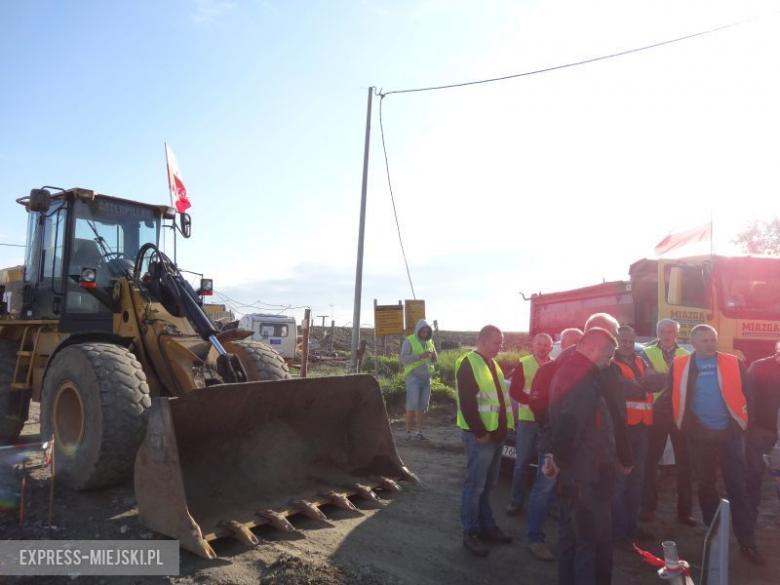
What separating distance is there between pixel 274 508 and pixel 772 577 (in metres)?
3.73

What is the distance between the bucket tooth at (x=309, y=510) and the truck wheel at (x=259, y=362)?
1717mm

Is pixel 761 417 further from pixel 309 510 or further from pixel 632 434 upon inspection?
pixel 309 510

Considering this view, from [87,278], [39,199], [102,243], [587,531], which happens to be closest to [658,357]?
[587,531]

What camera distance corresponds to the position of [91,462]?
5.29 m

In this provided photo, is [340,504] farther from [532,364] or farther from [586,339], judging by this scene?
[586,339]

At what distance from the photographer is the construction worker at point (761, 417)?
206 inches

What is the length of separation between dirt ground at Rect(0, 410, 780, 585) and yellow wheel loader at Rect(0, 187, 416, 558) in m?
0.17

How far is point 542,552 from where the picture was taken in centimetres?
462

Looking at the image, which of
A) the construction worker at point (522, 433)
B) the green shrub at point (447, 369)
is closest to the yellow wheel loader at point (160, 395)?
the construction worker at point (522, 433)

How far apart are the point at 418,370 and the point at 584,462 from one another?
546 centimetres

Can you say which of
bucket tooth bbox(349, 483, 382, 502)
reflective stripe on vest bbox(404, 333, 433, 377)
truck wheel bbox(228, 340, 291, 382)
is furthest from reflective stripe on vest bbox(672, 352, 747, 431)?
reflective stripe on vest bbox(404, 333, 433, 377)

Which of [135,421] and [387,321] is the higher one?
[387,321]

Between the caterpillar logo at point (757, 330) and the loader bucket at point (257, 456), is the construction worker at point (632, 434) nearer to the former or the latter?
the loader bucket at point (257, 456)

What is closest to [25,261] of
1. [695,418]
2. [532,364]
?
[532,364]
